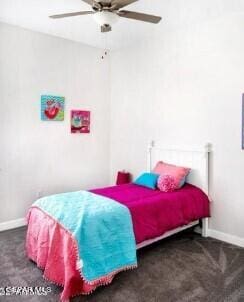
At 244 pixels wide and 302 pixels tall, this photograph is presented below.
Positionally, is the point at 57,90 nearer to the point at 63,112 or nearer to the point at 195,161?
the point at 63,112

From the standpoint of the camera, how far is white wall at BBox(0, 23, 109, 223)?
3799 millimetres

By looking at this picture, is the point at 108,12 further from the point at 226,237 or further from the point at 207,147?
the point at 226,237

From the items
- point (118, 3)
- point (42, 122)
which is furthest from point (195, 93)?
point (42, 122)

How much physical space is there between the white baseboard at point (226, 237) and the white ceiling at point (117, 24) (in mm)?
2730

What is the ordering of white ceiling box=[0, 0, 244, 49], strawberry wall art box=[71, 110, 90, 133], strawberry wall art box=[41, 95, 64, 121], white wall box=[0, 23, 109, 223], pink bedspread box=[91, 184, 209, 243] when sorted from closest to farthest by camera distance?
pink bedspread box=[91, 184, 209, 243]
white ceiling box=[0, 0, 244, 49]
white wall box=[0, 23, 109, 223]
strawberry wall art box=[41, 95, 64, 121]
strawberry wall art box=[71, 110, 90, 133]

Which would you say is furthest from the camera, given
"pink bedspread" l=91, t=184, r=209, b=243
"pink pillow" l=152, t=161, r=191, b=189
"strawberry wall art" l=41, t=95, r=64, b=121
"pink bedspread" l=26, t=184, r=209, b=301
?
"strawberry wall art" l=41, t=95, r=64, b=121

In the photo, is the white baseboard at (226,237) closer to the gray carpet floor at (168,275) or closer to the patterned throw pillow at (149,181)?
the gray carpet floor at (168,275)

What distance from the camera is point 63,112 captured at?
14.3ft

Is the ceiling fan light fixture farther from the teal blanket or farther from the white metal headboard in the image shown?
the white metal headboard

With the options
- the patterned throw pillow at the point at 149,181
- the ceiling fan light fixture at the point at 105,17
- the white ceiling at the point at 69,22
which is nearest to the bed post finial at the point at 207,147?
the patterned throw pillow at the point at 149,181

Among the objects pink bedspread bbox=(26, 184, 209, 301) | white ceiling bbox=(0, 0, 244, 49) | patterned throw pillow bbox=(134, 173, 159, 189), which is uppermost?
white ceiling bbox=(0, 0, 244, 49)

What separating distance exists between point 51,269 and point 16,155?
6.49 ft

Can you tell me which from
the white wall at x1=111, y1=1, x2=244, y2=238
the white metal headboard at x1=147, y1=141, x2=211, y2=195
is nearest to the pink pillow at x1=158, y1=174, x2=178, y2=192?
the white metal headboard at x1=147, y1=141, x2=211, y2=195

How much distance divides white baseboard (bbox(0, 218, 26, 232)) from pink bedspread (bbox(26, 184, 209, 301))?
1088 mm
